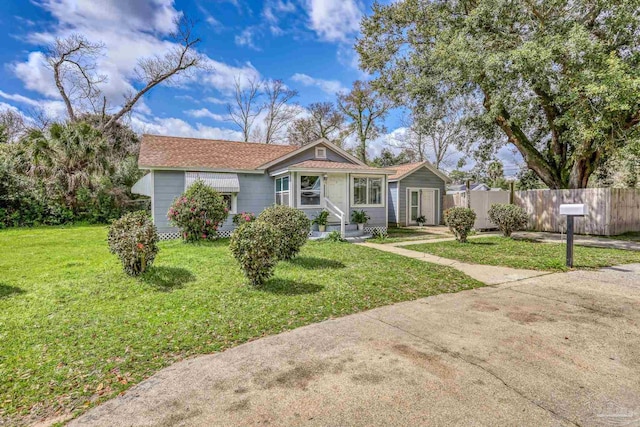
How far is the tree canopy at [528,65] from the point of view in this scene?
1069 cm

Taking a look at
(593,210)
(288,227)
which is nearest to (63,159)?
(288,227)

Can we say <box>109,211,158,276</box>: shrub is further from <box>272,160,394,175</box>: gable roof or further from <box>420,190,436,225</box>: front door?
<box>420,190,436,225</box>: front door

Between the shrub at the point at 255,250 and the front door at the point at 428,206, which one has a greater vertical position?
the front door at the point at 428,206

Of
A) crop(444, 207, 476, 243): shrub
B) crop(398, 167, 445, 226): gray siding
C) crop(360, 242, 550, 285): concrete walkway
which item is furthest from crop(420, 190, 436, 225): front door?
crop(360, 242, 550, 285): concrete walkway

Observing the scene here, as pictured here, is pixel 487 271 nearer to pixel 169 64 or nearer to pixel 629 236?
pixel 629 236

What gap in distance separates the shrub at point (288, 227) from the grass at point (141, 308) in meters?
0.46

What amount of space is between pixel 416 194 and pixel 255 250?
50.8 ft

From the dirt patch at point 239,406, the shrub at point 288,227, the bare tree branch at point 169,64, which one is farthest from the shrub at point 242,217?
the bare tree branch at point 169,64

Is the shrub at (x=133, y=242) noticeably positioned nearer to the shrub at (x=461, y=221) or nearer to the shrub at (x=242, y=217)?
the shrub at (x=242, y=217)

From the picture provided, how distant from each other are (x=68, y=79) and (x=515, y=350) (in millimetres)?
34163

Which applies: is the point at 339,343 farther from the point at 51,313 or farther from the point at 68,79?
the point at 68,79

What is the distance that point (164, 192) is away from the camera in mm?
13188

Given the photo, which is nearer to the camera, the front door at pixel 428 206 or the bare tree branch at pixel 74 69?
the front door at pixel 428 206

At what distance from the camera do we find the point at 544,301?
522 cm
